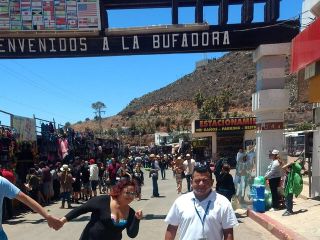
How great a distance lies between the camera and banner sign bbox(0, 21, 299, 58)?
1569 cm

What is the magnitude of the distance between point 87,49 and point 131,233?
38.1ft

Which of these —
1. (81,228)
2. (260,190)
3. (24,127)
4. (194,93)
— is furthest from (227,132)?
(194,93)

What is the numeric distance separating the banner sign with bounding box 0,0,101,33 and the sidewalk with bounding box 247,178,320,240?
7.85 meters

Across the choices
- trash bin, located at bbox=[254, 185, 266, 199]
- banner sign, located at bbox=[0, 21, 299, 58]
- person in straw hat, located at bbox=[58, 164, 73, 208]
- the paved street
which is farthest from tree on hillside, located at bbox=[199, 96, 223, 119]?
trash bin, located at bbox=[254, 185, 266, 199]

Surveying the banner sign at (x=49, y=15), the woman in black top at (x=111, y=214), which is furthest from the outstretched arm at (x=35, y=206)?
the banner sign at (x=49, y=15)

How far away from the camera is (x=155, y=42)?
Answer: 15.7 meters

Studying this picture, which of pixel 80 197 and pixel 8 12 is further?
pixel 80 197

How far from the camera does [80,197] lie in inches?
840

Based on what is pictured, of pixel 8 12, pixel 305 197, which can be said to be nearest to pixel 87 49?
pixel 8 12

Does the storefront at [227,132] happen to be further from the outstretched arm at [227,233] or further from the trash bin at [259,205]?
the outstretched arm at [227,233]

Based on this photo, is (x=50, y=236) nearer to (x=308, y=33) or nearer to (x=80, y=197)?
(x=308, y=33)

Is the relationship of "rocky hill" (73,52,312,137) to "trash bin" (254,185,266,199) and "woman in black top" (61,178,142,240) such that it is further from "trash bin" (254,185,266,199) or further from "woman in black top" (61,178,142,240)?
"woman in black top" (61,178,142,240)

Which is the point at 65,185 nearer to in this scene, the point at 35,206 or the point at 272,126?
the point at 272,126

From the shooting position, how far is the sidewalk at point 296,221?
1037cm
